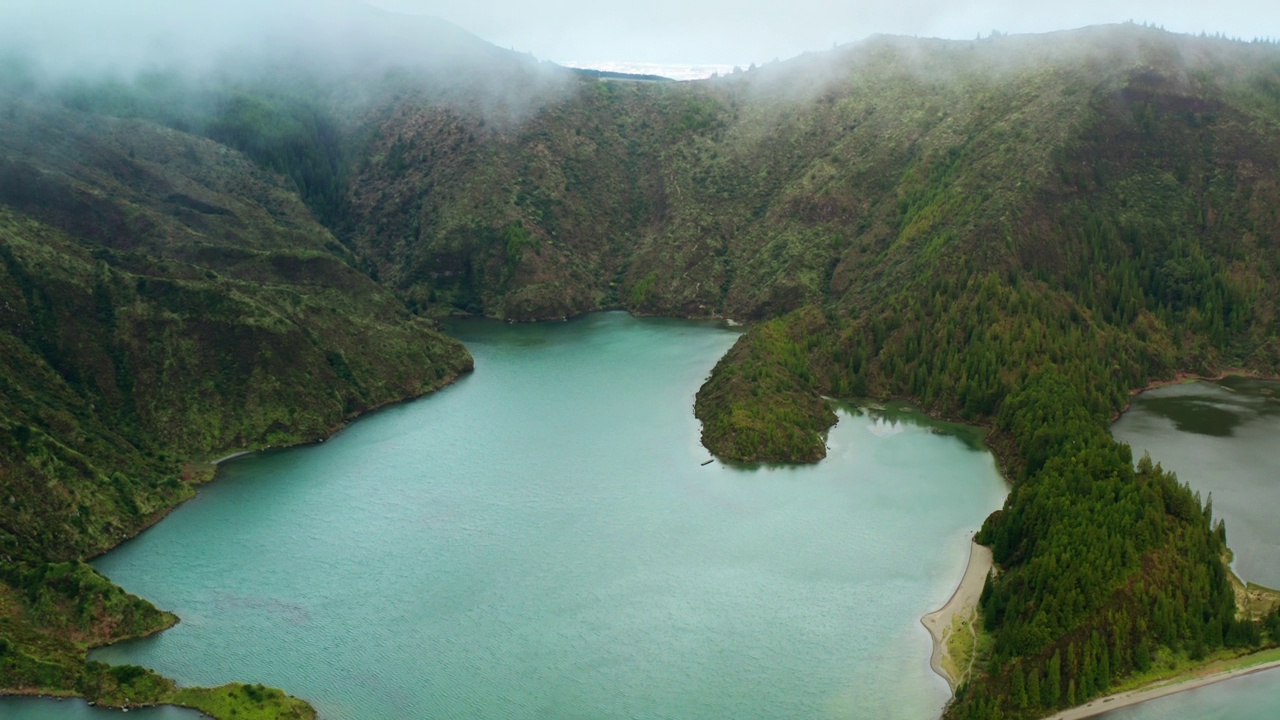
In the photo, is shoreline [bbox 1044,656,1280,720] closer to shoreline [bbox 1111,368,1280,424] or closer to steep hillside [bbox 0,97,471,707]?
steep hillside [bbox 0,97,471,707]

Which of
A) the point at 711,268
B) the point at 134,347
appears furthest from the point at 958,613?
the point at 711,268

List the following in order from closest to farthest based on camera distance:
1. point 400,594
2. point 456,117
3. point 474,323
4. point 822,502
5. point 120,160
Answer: point 400,594, point 822,502, point 120,160, point 474,323, point 456,117

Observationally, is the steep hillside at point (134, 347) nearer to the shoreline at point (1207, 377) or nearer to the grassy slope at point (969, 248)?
the grassy slope at point (969, 248)

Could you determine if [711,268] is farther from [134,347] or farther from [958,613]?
[958,613]

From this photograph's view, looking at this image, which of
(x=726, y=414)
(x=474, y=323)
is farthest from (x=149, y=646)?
(x=474, y=323)

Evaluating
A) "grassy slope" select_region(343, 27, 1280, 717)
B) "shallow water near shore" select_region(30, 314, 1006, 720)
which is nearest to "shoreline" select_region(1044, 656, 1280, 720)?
"grassy slope" select_region(343, 27, 1280, 717)

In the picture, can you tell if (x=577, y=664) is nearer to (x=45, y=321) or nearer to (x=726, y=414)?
(x=726, y=414)
